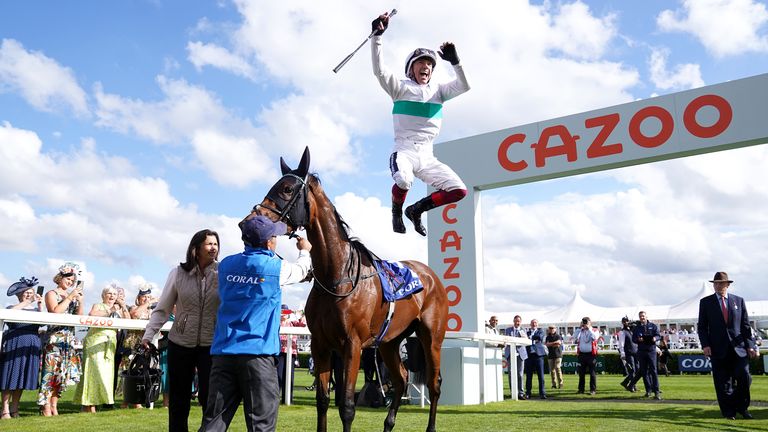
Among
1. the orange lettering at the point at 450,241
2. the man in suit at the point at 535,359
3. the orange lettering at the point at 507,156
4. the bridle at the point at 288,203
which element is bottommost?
the man in suit at the point at 535,359

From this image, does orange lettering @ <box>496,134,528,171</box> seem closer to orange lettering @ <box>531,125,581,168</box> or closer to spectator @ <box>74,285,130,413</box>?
orange lettering @ <box>531,125,581,168</box>

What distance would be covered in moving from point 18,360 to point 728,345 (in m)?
8.69

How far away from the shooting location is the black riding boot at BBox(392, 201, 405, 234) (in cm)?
569

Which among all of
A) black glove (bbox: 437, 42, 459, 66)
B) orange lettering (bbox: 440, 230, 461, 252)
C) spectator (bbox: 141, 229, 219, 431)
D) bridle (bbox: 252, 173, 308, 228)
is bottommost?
spectator (bbox: 141, 229, 219, 431)

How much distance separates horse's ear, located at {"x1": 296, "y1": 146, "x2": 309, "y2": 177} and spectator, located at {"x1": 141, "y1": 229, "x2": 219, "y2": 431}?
834 millimetres

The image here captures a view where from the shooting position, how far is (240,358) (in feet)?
11.5

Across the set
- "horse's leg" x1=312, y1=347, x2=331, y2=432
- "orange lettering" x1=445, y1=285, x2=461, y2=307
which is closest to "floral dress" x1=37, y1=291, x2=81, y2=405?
"horse's leg" x1=312, y1=347, x2=331, y2=432

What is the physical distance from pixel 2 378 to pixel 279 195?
4.42 metres

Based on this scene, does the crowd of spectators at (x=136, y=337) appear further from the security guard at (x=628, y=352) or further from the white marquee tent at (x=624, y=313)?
the white marquee tent at (x=624, y=313)

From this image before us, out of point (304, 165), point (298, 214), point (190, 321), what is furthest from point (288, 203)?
point (190, 321)

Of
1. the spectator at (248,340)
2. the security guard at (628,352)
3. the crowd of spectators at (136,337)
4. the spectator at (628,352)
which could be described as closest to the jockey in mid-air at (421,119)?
the crowd of spectators at (136,337)

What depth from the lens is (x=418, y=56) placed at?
533 cm

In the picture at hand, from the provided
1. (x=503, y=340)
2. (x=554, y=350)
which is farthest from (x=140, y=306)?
(x=554, y=350)

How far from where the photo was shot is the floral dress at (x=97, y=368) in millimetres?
7578
